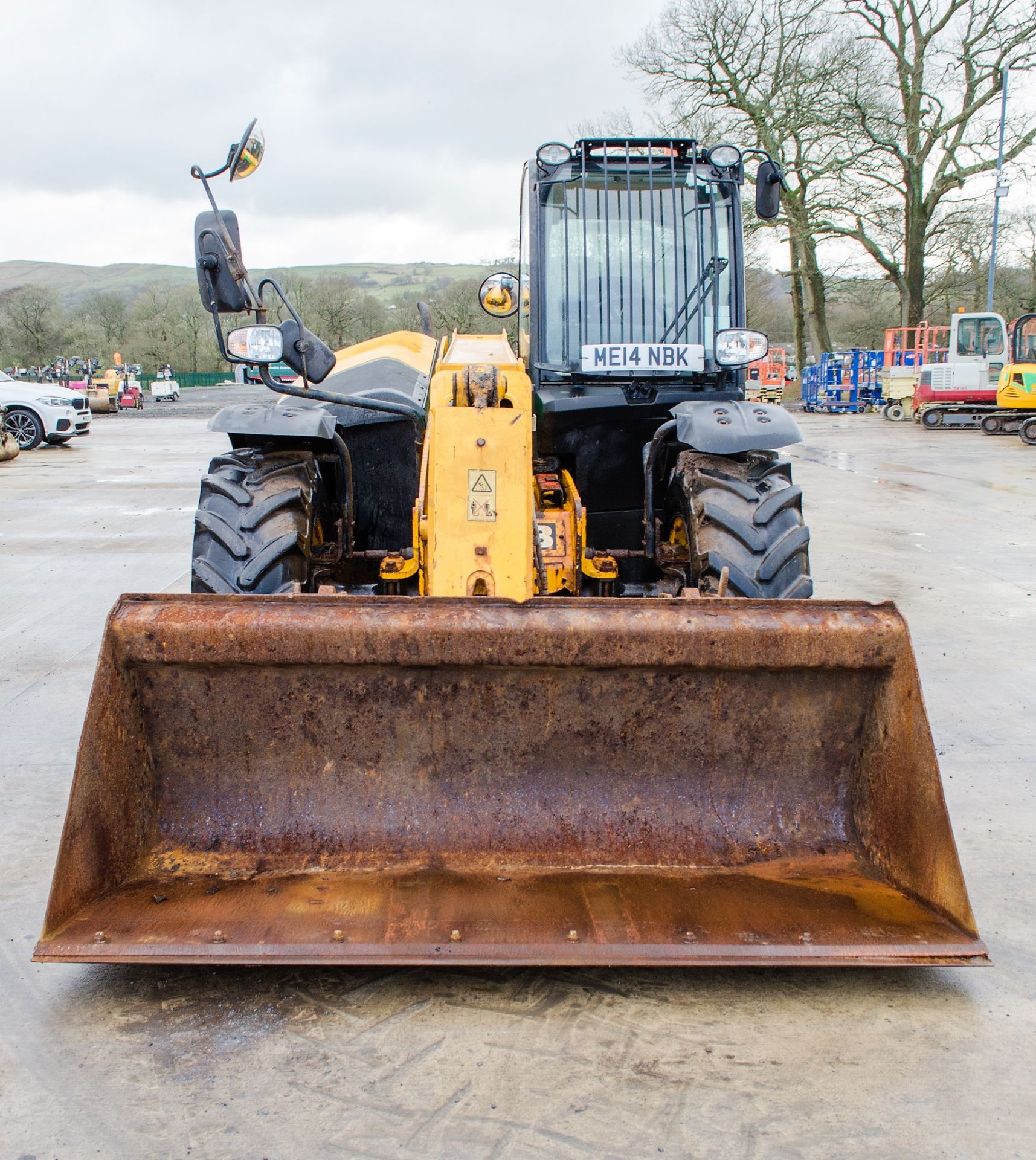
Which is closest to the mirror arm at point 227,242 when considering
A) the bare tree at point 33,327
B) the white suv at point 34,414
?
the white suv at point 34,414

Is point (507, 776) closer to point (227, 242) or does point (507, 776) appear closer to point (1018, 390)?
point (227, 242)

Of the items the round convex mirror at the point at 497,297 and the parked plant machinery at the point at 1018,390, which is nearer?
the round convex mirror at the point at 497,297

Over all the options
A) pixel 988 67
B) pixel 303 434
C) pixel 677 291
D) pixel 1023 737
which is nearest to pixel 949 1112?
pixel 1023 737

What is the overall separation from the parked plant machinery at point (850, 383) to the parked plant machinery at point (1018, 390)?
28.4ft

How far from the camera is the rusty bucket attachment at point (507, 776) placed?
2.86 meters

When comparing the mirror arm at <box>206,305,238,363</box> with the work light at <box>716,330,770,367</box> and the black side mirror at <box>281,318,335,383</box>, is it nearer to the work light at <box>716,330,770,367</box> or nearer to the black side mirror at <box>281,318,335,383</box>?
the black side mirror at <box>281,318,335,383</box>

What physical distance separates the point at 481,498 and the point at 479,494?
17mm

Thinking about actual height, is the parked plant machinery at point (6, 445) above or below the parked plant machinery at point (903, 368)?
below

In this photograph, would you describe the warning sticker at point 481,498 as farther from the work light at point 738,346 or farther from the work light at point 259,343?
the work light at point 738,346

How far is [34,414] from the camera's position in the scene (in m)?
21.4

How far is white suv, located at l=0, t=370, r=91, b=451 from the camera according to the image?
2122 cm

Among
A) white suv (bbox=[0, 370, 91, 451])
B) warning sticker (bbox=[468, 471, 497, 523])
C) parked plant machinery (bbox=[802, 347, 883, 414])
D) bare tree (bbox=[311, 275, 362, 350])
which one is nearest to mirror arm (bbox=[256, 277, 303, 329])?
warning sticker (bbox=[468, 471, 497, 523])

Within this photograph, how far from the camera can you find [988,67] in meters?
32.1

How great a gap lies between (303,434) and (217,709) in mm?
1528
